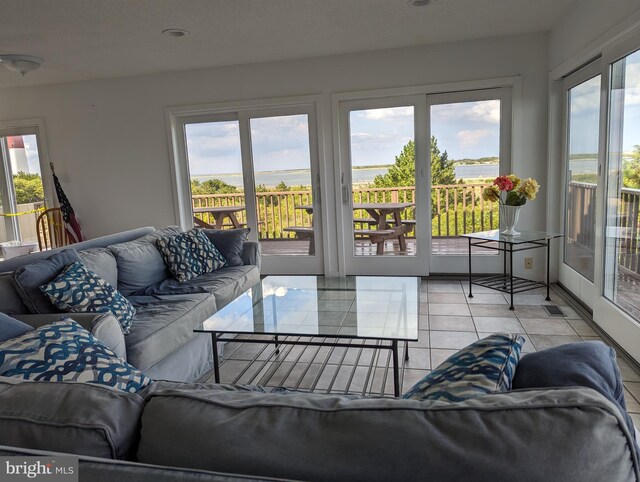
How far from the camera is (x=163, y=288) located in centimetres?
311

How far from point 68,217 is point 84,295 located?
140 inches

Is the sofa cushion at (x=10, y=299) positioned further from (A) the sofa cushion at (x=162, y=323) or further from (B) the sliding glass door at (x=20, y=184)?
(B) the sliding glass door at (x=20, y=184)

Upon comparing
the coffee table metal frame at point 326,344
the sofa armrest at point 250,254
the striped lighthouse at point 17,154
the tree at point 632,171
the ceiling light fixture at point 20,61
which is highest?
the ceiling light fixture at point 20,61

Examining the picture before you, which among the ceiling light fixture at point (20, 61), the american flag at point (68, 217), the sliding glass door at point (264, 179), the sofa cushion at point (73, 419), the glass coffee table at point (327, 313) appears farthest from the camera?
the american flag at point (68, 217)

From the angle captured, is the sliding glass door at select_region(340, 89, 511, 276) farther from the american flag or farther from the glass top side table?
the american flag

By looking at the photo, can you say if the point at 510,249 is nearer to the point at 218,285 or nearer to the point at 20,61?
the point at 218,285

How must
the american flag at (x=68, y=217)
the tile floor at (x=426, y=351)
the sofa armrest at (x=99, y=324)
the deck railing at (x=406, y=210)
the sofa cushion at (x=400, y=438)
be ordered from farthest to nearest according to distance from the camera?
the american flag at (x=68, y=217), the deck railing at (x=406, y=210), the tile floor at (x=426, y=351), the sofa armrest at (x=99, y=324), the sofa cushion at (x=400, y=438)

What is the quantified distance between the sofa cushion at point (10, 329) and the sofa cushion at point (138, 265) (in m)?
1.35

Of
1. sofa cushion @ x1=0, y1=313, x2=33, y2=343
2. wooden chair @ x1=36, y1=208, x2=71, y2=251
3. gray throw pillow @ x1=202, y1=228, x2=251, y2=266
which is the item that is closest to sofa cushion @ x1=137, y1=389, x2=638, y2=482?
sofa cushion @ x1=0, y1=313, x2=33, y2=343

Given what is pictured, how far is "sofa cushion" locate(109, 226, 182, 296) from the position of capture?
2.98 m

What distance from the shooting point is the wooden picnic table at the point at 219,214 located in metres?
5.24

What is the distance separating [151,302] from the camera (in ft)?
9.23

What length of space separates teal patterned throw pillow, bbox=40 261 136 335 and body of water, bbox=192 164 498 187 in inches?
110

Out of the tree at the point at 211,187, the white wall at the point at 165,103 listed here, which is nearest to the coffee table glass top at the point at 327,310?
the white wall at the point at 165,103
